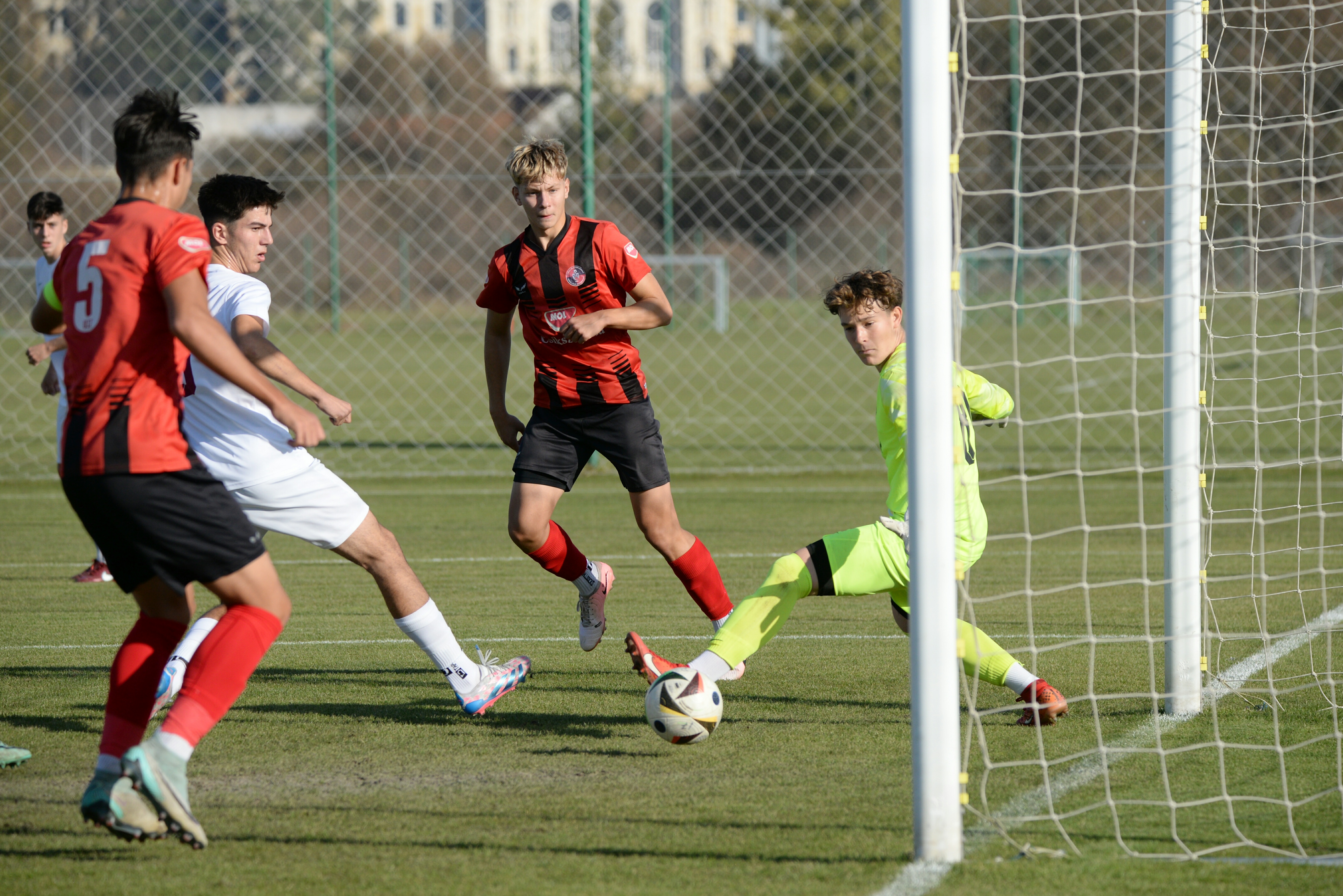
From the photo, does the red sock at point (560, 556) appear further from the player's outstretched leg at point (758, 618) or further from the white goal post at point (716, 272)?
the white goal post at point (716, 272)

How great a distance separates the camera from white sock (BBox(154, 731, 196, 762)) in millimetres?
3264

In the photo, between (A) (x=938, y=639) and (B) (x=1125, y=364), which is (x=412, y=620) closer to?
(A) (x=938, y=639)

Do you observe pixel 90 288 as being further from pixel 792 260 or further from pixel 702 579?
pixel 792 260

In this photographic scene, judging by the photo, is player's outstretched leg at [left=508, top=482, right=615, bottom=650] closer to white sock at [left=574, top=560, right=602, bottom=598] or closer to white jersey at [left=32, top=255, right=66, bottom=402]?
white sock at [left=574, top=560, right=602, bottom=598]

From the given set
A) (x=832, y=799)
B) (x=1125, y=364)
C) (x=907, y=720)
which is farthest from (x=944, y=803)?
(x=1125, y=364)

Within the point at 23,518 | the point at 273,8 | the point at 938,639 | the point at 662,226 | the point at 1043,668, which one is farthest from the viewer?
the point at 273,8

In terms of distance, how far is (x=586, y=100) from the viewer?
37.5 ft

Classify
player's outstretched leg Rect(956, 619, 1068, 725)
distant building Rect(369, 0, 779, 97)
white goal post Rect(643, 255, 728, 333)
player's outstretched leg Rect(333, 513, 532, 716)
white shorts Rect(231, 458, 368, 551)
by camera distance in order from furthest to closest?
distant building Rect(369, 0, 779, 97)
white goal post Rect(643, 255, 728, 333)
player's outstretched leg Rect(333, 513, 532, 716)
white shorts Rect(231, 458, 368, 551)
player's outstretched leg Rect(956, 619, 1068, 725)

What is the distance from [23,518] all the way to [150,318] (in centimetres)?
739

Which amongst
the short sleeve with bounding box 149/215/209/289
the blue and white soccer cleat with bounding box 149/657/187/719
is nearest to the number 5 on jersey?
the short sleeve with bounding box 149/215/209/289

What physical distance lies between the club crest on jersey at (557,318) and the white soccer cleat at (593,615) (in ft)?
3.22

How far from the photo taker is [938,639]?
320cm

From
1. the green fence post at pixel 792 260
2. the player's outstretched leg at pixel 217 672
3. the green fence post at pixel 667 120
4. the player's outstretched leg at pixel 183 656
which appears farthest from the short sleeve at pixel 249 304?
the green fence post at pixel 792 260

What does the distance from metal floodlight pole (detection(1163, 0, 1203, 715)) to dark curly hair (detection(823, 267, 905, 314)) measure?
90 centimetres
